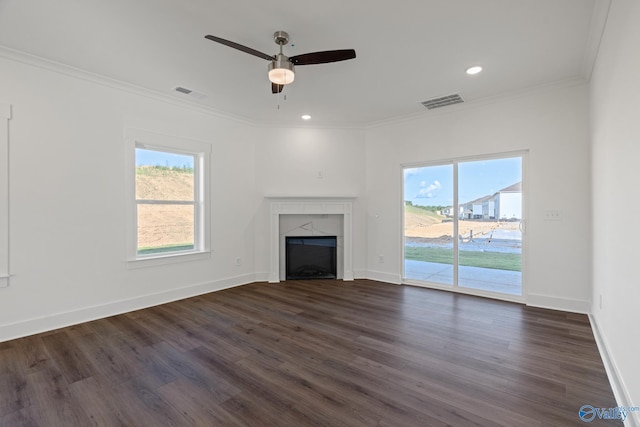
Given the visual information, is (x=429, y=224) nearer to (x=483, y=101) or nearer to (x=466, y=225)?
(x=466, y=225)

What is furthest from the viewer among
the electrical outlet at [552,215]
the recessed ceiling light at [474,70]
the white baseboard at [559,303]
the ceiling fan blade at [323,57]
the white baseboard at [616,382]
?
the electrical outlet at [552,215]

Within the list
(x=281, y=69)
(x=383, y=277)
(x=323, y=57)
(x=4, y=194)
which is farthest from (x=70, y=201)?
(x=383, y=277)

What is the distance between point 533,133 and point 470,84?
108 cm

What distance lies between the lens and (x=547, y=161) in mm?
3701

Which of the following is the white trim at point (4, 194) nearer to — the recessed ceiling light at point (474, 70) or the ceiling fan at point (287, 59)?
the ceiling fan at point (287, 59)

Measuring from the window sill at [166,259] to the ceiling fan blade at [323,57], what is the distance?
3.10 meters

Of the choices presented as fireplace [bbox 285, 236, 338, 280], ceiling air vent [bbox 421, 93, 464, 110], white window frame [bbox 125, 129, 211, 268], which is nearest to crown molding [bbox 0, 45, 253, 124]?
white window frame [bbox 125, 129, 211, 268]

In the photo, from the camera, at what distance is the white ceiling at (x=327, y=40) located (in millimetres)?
2281

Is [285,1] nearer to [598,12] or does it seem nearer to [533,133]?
[598,12]

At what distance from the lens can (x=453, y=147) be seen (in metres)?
4.46

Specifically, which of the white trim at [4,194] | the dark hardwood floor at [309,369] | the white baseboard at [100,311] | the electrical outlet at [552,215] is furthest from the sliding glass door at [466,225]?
the white trim at [4,194]

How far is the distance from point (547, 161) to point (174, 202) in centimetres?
511

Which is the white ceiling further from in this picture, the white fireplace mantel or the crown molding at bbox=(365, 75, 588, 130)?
the white fireplace mantel

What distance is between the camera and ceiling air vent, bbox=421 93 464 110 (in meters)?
4.04
